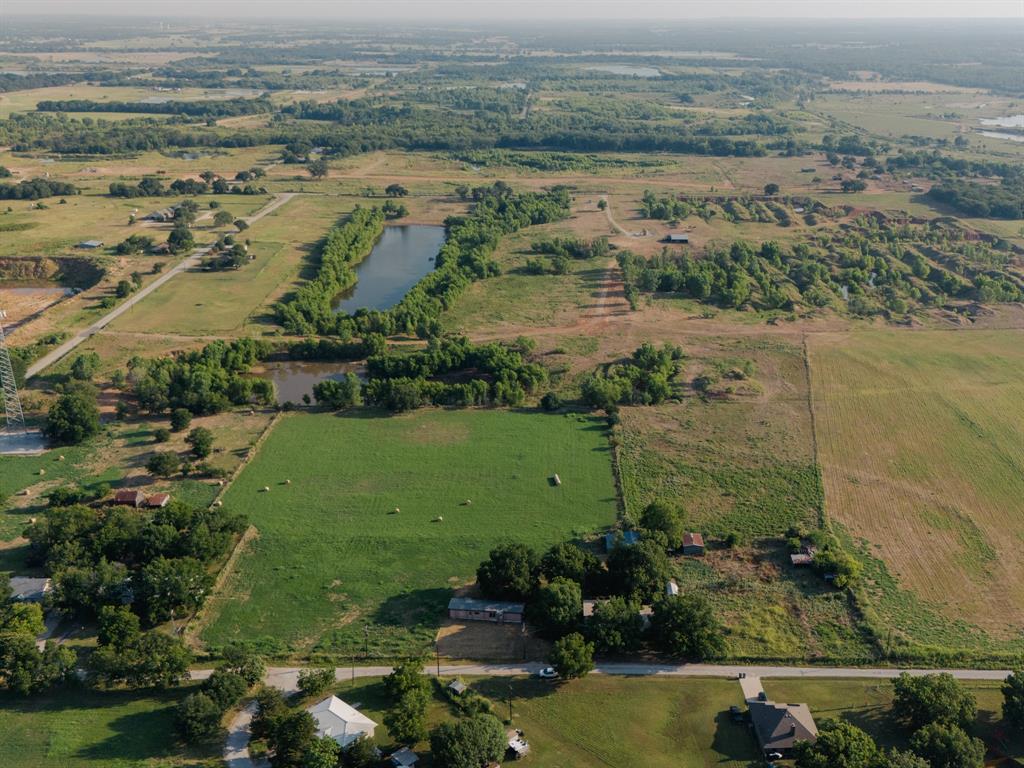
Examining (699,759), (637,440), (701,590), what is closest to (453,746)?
(699,759)

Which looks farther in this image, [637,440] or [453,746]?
[637,440]

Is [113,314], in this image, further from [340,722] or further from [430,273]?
[340,722]

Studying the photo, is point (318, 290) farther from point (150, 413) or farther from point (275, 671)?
point (275, 671)

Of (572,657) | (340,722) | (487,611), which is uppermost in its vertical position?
(572,657)

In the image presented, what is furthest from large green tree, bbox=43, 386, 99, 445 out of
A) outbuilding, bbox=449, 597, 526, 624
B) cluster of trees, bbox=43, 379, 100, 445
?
outbuilding, bbox=449, 597, 526, 624

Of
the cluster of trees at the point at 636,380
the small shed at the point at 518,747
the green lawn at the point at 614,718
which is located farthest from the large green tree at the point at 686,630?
the cluster of trees at the point at 636,380

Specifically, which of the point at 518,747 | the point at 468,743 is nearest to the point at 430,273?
the point at 518,747

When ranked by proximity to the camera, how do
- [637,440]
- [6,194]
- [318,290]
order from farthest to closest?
[6,194] → [318,290] → [637,440]
